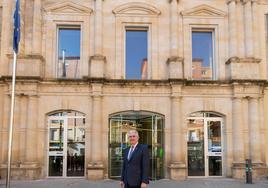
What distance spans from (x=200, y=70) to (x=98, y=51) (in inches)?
190

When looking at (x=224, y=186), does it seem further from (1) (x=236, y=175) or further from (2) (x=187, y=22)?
(2) (x=187, y=22)

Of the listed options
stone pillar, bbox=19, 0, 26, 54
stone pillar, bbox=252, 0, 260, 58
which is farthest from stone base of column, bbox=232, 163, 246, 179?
stone pillar, bbox=19, 0, 26, 54

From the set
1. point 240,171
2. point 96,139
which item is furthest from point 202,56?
point 96,139

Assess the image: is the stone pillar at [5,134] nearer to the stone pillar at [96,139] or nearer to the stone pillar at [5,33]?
the stone pillar at [5,33]

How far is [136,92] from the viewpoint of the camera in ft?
61.0

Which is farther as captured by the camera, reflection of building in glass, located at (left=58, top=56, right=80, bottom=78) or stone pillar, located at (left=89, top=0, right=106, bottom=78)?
reflection of building in glass, located at (left=58, top=56, right=80, bottom=78)

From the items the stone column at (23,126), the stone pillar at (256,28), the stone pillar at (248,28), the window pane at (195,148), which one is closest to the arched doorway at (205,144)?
the window pane at (195,148)

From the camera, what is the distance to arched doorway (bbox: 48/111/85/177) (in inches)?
726

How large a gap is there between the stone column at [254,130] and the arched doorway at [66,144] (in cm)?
742

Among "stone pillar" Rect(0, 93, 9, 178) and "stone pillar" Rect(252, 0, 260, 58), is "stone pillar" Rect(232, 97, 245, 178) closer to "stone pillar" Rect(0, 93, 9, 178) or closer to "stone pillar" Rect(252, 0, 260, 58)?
"stone pillar" Rect(252, 0, 260, 58)

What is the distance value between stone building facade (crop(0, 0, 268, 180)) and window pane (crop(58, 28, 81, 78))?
0.21 feet

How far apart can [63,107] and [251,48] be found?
28.9 ft

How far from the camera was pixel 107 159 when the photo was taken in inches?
719

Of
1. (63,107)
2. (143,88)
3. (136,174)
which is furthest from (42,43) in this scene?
(136,174)
